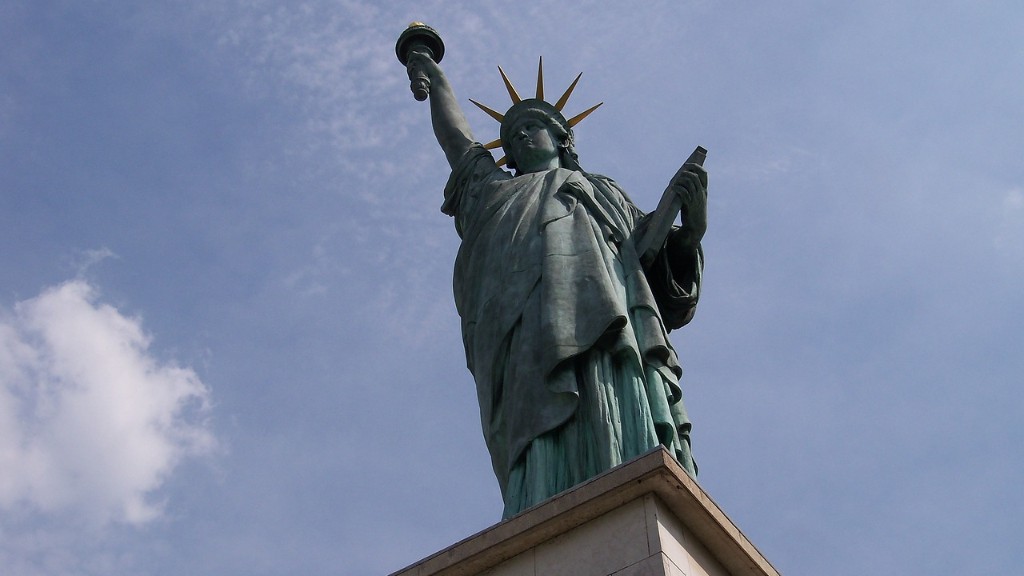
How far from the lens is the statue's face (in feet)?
35.2

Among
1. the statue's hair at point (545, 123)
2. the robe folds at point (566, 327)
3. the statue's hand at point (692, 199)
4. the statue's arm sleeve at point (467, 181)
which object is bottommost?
the robe folds at point (566, 327)

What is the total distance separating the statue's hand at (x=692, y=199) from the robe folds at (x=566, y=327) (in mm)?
160

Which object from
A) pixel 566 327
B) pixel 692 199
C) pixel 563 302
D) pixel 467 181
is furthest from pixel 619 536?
pixel 467 181

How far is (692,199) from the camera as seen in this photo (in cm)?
952

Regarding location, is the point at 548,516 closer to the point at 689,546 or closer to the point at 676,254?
the point at 689,546

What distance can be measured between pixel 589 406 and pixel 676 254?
2221 mm

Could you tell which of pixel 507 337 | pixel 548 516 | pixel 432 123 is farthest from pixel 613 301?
pixel 432 123

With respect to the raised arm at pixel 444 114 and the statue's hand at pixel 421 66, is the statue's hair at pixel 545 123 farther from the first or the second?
the statue's hand at pixel 421 66

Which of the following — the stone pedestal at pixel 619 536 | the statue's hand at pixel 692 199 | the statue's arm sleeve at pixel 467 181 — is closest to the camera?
the stone pedestal at pixel 619 536

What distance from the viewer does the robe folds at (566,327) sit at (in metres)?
7.85

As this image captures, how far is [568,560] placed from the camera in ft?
20.4

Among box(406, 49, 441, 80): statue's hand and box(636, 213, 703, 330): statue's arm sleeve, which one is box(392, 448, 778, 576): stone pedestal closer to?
box(636, 213, 703, 330): statue's arm sleeve

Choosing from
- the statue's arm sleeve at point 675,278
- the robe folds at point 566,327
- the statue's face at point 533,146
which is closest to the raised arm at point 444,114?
the statue's face at point 533,146

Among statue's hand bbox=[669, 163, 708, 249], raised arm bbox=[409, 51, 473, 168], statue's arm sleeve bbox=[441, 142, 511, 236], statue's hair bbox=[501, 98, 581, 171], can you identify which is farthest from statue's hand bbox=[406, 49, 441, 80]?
statue's hand bbox=[669, 163, 708, 249]
